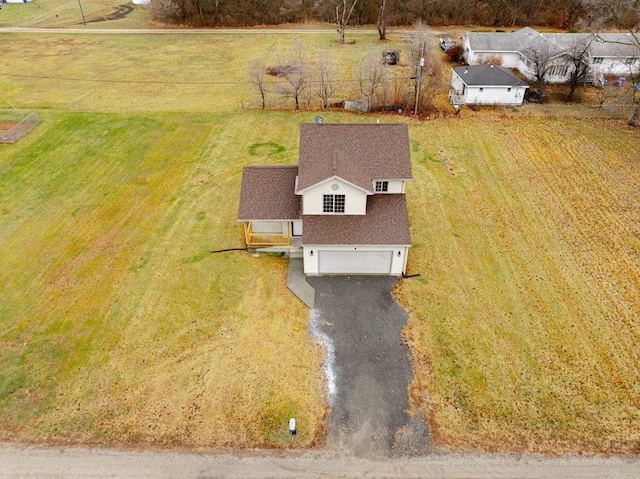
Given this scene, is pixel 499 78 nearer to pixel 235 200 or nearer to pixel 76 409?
pixel 235 200

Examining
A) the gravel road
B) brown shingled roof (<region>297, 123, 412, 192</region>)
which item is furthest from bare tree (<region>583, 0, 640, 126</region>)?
the gravel road

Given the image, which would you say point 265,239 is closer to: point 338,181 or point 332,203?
point 332,203

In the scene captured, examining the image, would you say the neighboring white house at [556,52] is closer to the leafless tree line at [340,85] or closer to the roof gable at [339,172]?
the leafless tree line at [340,85]

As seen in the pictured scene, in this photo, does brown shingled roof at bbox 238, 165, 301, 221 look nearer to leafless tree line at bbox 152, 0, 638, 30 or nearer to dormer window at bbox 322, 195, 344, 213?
dormer window at bbox 322, 195, 344, 213

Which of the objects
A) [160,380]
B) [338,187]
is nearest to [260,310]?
[160,380]

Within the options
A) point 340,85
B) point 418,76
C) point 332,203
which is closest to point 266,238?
point 332,203
